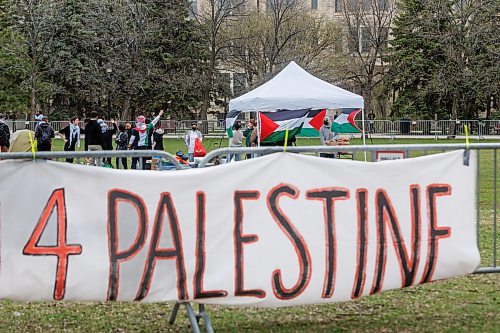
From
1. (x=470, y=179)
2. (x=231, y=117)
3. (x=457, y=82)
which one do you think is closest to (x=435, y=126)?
(x=457, y=82)

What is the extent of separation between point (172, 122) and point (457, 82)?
2107 centimetres

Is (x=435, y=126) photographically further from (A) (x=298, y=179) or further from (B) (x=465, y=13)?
(A) (x=298, y=179)

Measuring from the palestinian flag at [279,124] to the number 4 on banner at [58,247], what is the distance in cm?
1582

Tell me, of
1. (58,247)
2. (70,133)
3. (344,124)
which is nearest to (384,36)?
(344,124)

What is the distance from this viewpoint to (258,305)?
5.75 m

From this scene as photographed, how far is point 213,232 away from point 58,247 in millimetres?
1129

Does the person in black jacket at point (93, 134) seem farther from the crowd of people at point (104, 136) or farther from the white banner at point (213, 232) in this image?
the white banner at point (213, 232)

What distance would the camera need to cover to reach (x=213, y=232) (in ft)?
18.7

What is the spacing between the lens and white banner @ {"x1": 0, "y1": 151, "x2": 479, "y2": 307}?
18.2 ft

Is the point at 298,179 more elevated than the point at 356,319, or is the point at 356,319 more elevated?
the point at 298,179

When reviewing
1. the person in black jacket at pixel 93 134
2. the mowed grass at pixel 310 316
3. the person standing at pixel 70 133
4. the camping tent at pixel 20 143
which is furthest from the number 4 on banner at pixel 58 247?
the person standing at pixel 70 133

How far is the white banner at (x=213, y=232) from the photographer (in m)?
5.56

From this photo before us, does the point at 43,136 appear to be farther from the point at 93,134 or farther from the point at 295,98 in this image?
the point at 295,98

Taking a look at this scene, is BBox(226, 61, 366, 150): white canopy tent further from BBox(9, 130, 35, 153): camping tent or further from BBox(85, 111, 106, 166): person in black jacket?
BBox(9, 130, 35, 153): camping tent
